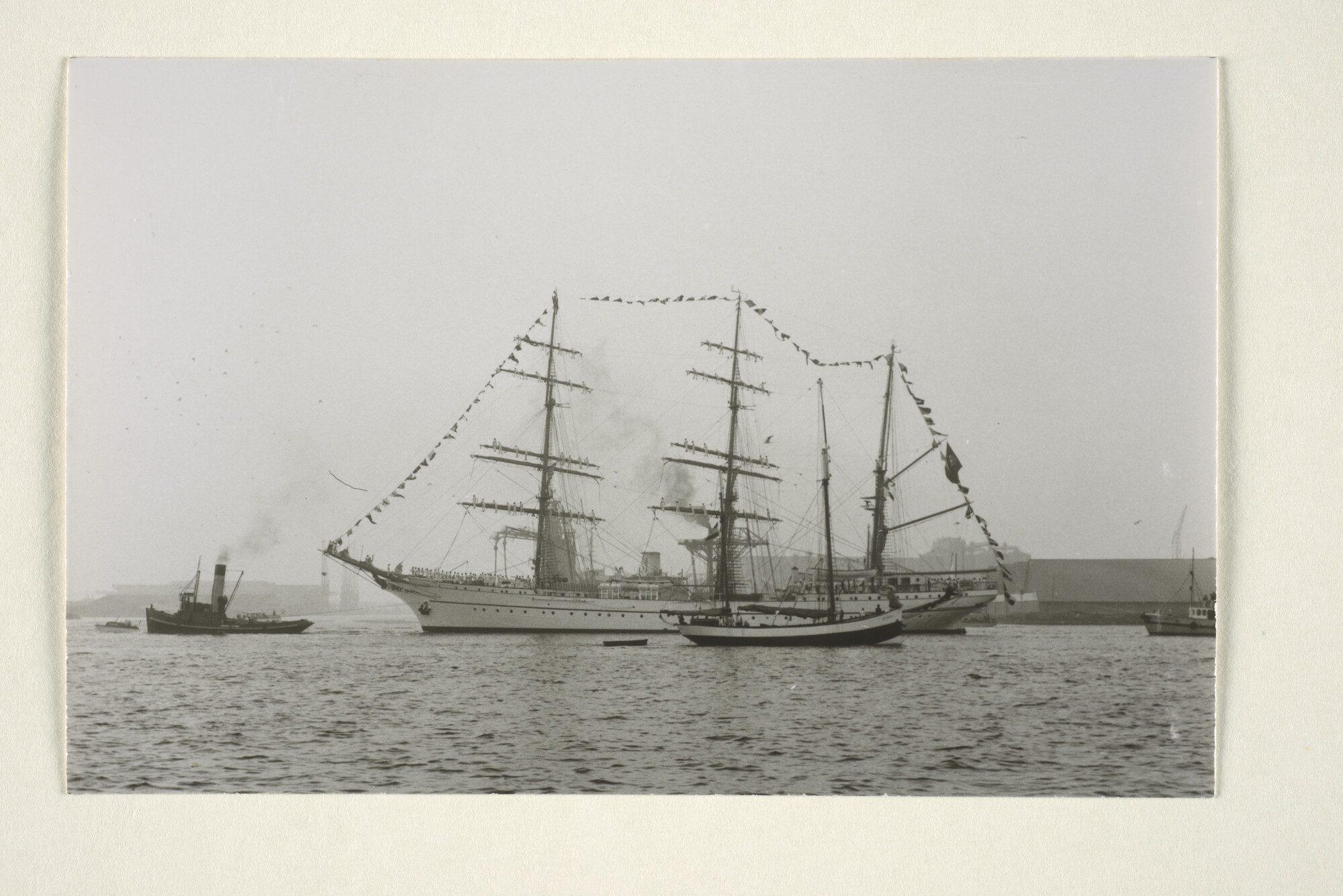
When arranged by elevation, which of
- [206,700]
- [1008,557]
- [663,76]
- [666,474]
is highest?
[663,76]

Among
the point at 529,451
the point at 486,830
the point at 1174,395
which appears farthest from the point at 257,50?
the point at 1174,395

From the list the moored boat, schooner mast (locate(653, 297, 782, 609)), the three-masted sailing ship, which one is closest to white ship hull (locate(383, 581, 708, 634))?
the three-masted sailing ship

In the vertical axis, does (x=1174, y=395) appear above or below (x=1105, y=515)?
above

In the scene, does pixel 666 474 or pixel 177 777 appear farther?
pixel 666 474

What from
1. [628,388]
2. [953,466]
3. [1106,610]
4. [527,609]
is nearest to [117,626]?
[527,609]

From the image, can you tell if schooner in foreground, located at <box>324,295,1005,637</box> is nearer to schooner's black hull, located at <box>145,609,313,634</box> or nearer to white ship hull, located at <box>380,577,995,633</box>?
white ship hull, located at <box>380,577,995,633</box>

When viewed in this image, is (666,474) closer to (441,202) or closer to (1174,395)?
(441,202)

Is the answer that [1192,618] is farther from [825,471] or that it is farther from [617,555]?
[617,555]
